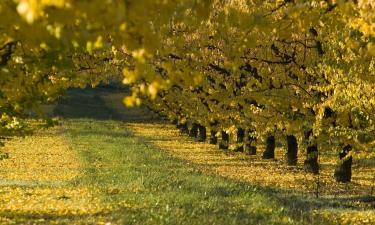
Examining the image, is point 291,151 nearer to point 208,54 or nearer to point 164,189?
point 208,54

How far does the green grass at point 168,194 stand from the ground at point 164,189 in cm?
2

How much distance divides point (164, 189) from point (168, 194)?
1572mm

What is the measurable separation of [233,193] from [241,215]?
3.84 metres

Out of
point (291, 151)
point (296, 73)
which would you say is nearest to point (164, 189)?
point (296, 73)

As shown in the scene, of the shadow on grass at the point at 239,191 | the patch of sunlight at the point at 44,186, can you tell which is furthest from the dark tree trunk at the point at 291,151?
the patch of sunlight at the point at 44,186

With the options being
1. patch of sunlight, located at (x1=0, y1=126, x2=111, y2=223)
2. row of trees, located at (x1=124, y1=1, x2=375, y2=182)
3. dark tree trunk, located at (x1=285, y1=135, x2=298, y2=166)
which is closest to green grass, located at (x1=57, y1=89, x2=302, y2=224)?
patch of sunlight, located at (x1=0, y1=126, x2=111, y2=223)

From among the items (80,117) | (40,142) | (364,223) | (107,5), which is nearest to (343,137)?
(364,223)

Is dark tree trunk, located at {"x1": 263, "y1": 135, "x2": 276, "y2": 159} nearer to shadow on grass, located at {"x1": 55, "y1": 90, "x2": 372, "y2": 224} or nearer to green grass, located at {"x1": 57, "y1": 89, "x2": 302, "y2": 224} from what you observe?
green grass, located at {"x1": 57, "y1": 89, "x2": 302, "y2": 224}

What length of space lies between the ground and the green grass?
2 cm

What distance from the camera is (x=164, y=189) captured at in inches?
755

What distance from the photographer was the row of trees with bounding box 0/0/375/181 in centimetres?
561

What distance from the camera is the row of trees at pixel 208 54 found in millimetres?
5605

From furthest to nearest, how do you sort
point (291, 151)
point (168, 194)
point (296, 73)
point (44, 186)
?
point (291, 151), point (296, 73), point (44, 186), point (168, 194)

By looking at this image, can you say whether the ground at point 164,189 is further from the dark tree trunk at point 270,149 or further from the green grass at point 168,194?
the dark tree trunk at point 270,149
